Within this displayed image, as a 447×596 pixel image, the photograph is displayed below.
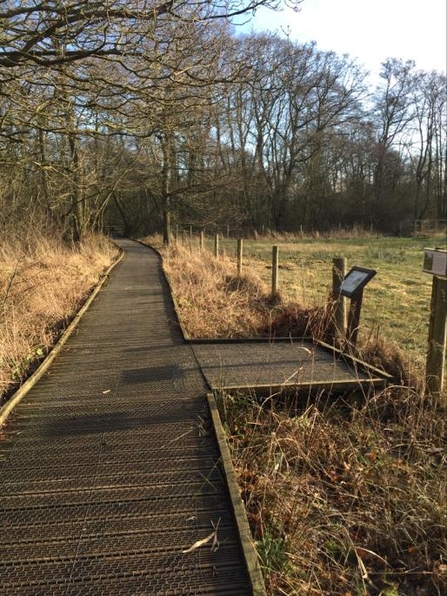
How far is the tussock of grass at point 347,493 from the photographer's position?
2.85m

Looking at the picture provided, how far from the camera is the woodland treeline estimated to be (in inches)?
247

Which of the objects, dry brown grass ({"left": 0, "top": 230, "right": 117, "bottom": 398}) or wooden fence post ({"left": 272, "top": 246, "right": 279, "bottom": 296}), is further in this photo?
wooden fence post ({"left": 272, "top": 246, "right": 279, "bottom": 296})

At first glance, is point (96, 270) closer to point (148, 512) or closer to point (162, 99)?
point (162, 99)

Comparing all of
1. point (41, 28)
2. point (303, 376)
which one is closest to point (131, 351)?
point (303, 376)

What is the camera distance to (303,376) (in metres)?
5.22

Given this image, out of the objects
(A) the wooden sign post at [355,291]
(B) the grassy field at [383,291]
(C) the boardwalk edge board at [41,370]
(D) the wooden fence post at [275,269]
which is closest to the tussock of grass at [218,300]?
(D) the wooden fence post at [275,269]

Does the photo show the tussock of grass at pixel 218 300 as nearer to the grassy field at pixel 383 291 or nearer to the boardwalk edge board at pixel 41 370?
the grassy field at pixel 383 291

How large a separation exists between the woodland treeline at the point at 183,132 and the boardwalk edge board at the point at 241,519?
186 inches

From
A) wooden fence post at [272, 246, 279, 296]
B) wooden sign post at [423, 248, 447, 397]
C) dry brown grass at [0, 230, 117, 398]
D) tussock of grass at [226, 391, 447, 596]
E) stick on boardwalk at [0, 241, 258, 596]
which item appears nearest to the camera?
stick on boardwalk at [0, 241, 258, 596]

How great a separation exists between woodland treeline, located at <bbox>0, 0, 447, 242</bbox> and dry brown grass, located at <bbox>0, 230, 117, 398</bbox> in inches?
52.4

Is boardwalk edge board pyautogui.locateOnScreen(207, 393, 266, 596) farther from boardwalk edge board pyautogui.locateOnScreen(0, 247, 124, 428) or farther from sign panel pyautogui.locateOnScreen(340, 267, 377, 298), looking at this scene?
sign panel pyautogui.locateOnScreen(340, 267, 377, 298)

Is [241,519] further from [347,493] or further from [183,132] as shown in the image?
[183,132]

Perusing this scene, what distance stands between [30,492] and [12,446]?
71 centimetres

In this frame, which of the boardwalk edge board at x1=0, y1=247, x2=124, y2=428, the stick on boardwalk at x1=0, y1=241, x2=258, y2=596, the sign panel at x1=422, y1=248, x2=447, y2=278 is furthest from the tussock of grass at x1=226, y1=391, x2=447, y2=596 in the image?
the boardwalk edge board at x1=0, y1=247, x2=124, y2=428
